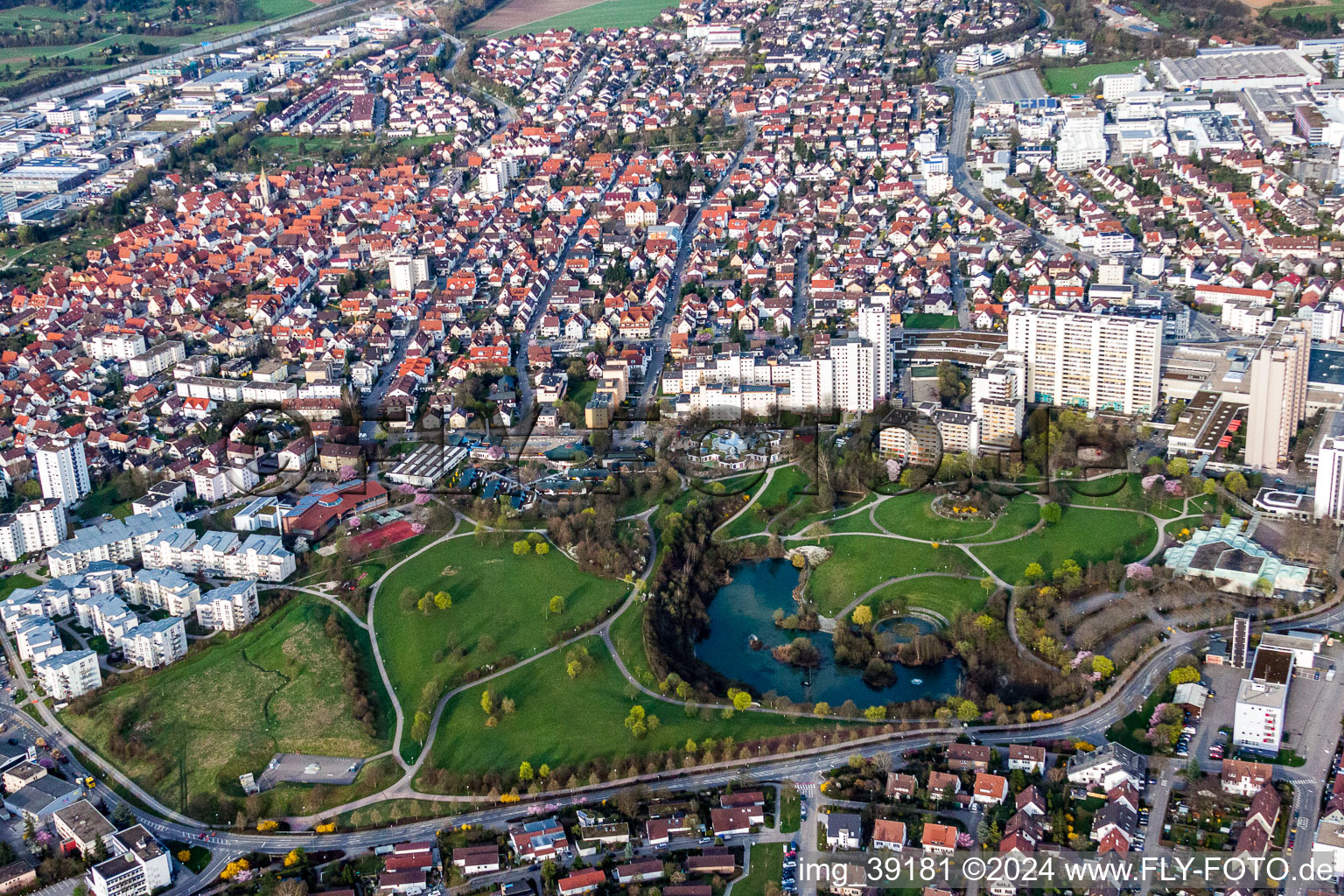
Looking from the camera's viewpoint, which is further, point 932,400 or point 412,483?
point 932,400

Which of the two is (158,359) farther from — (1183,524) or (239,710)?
(1183,524)

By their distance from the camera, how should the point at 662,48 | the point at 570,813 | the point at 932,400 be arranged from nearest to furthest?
1. the point at 570,813
2. the point at 932,400
3. the point at 662,48

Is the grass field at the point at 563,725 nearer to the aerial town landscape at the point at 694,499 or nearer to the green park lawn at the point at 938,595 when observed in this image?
the aerial town landscape at the point at 694,499

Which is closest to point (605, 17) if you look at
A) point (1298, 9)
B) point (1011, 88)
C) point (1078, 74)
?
point (1011, 88)

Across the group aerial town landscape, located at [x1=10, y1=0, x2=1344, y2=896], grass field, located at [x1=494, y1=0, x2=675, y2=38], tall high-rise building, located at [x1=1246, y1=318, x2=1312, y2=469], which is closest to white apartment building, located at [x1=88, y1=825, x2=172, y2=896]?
aerial town landscape, located at [x1=10, y1=0, x2=1344, y2=896]

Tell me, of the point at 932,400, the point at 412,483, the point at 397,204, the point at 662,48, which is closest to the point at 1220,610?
the point at 932,400

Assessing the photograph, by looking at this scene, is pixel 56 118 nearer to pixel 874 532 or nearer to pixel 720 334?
pixel 720 334

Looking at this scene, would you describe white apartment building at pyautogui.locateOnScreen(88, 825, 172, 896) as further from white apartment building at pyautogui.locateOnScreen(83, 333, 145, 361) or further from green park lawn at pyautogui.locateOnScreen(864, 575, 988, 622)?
white apartment building at pyautogui.locateOnScreen(83, 333, 145, 361)
